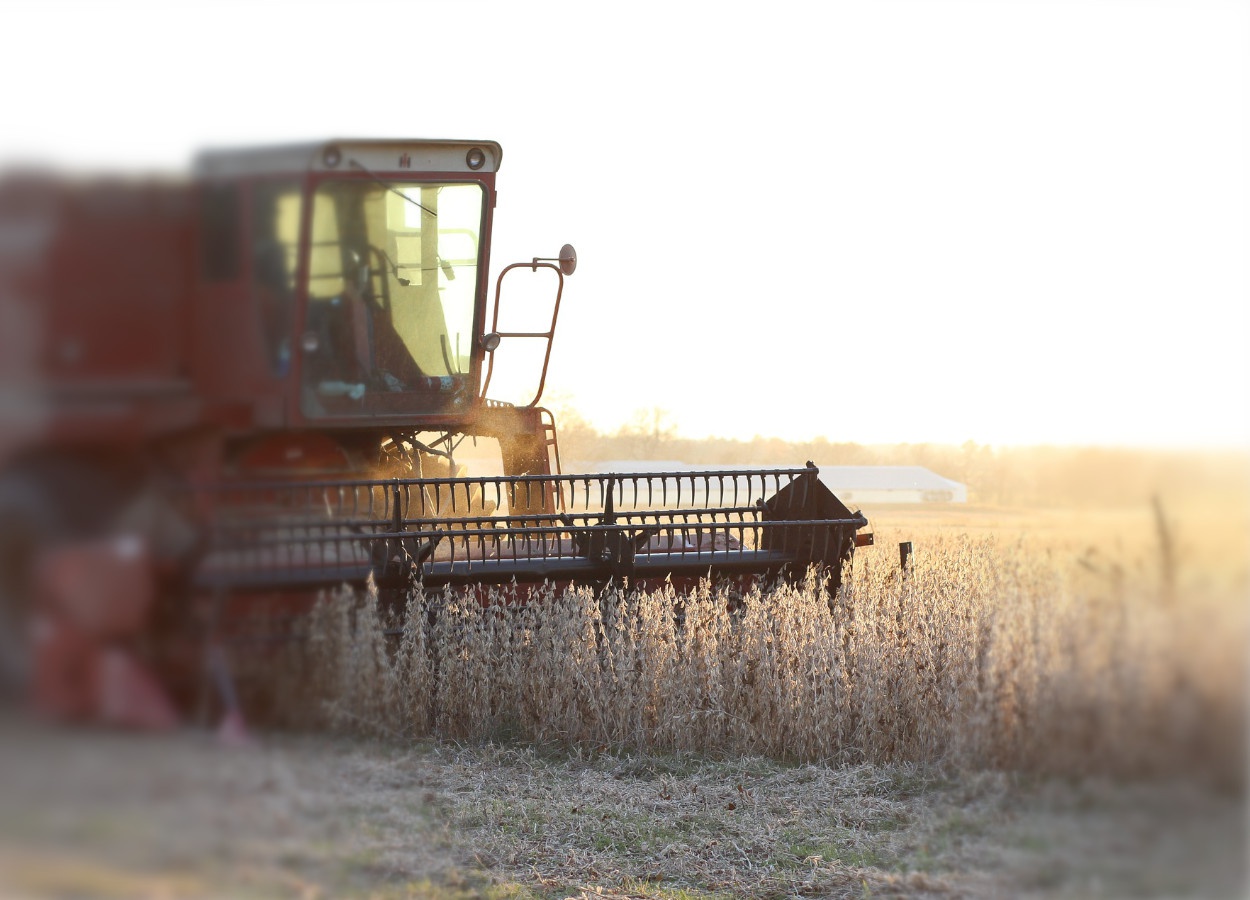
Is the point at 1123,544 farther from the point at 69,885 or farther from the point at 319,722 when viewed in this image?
the point at 69,885

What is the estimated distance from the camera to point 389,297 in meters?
3.71

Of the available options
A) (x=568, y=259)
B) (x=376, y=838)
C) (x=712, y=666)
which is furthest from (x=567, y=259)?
(x=376, y=838)

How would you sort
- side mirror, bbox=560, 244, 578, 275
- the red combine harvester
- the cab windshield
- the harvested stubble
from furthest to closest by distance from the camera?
side mirror, bbox=560, 244, 578, 275 → the harvested stubble → the cab windshield → the red combine harvester

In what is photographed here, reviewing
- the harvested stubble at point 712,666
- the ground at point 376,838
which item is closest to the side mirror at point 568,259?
the harvested stubble at point 712,666

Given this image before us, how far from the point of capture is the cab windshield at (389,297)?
156 centimetres

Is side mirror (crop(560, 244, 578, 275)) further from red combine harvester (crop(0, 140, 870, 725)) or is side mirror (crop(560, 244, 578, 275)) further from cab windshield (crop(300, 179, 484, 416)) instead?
red combine harvester (crop(0, 140, 870, 725))

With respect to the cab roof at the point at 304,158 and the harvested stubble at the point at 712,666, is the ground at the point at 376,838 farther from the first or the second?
the harvested stubble at the point at 712,666

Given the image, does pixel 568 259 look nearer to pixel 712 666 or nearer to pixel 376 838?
pixel 712 666

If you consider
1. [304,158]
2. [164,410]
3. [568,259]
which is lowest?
[164,410]

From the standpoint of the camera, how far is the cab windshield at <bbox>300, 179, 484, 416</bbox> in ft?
5.13

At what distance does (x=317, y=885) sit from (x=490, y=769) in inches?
166

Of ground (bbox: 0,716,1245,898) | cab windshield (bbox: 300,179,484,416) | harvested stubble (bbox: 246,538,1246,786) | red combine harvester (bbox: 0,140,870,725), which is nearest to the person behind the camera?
red combine harvester (bbox: 0,140,870,725)

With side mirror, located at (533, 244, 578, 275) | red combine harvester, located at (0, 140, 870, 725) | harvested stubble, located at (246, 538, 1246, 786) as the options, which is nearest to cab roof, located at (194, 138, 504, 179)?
red combine harvester, located at (0, 140, 870, 725)

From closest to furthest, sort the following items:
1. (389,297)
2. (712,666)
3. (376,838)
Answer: (376,838)
(389,297)
(712,666)
